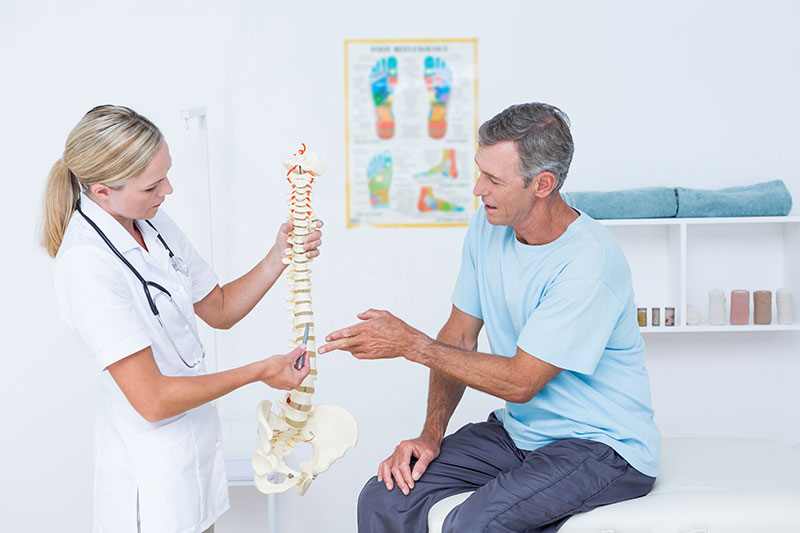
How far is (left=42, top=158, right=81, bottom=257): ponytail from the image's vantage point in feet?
5.25

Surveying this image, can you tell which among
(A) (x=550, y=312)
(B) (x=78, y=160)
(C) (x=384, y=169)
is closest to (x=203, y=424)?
(B) (x=78, y=160)

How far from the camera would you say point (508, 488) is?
65.8 inches

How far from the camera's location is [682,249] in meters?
2.55

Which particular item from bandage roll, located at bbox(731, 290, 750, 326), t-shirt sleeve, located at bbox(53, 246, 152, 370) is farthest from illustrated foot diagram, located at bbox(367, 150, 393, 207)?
t-shirt sleeve, located at bbox(53, 246, 152, 370)

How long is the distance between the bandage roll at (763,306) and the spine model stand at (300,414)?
4.99ft

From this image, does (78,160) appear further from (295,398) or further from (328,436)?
(328,436)

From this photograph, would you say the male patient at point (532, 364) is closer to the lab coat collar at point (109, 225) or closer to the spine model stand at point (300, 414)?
the spine model stand at point (300, 414)

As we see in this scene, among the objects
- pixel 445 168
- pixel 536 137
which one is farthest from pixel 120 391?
pixel 445 168

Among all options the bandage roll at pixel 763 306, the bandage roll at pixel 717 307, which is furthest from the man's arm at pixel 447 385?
the bandage roll at pixel 763 306

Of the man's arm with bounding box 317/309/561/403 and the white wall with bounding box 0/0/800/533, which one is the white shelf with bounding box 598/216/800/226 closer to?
the white wall with bounding box 0/0/800/533

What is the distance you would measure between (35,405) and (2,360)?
19 centimetres

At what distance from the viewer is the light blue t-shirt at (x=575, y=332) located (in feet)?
5.59

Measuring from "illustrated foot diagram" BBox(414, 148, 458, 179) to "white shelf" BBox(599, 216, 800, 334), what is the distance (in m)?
0.56

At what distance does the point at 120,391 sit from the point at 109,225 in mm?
324
